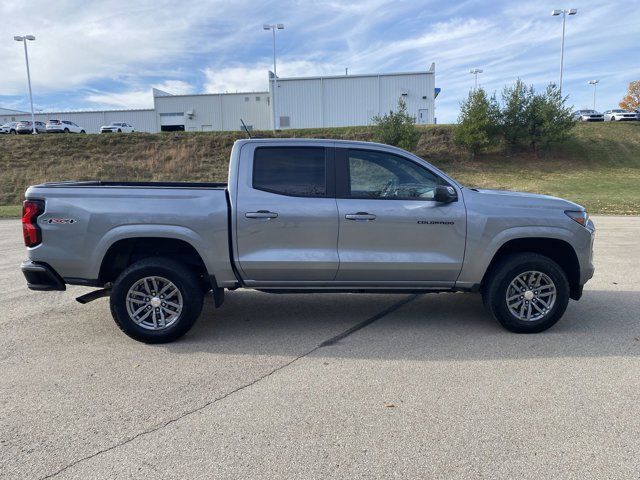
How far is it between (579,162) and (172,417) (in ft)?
114

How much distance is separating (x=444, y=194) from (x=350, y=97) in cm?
4800

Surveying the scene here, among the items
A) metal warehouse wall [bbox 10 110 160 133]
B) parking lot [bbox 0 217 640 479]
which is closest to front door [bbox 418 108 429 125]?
metal warehouse wall [bbox 10 110 160 133]

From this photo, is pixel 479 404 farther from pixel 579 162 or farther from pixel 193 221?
pixel 579 162

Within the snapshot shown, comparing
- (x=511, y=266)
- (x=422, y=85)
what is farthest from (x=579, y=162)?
(x=511, y=266)

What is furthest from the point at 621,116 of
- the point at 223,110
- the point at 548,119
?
the point at 223,110

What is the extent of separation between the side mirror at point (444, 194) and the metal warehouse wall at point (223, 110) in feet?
168

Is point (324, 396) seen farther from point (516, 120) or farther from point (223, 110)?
point (223, 110)

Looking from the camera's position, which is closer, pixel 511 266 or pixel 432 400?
pixel 432 400

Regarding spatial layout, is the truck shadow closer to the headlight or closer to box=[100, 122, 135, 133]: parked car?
the headlight

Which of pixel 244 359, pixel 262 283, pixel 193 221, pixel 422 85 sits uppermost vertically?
pixel 422 85

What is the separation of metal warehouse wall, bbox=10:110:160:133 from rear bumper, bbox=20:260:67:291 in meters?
56.5

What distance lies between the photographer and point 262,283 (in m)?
4.88

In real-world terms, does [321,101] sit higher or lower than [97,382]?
higher

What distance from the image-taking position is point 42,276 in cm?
471
